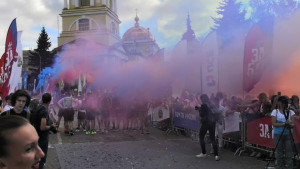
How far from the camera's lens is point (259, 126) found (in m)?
9.42

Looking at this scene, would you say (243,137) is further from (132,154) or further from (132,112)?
(132,112)

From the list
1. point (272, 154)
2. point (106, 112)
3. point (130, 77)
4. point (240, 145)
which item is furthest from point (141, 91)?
point (272, 154)

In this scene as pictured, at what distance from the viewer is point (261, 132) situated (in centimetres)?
930

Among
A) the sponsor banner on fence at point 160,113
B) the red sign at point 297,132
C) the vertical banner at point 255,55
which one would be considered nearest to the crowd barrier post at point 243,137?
the red sign at point 297,132

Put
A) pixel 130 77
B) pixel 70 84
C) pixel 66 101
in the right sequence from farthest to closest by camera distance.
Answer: pixel 70 84
pixel 130 77
pixel 66 101

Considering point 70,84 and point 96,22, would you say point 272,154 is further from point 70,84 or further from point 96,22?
point 96,22

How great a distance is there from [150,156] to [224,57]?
7.30 metres

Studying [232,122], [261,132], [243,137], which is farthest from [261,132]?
[232,122]

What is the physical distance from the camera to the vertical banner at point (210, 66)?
13734 millimetres

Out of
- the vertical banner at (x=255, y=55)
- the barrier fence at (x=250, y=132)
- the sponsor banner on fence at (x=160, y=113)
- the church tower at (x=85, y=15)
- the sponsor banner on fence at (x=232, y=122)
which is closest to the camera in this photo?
the barrier fence at (x=250, y=132)

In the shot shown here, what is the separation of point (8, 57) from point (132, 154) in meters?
4.37

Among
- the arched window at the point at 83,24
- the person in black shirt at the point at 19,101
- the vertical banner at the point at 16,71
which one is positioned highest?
the arched window at the point at 83,24

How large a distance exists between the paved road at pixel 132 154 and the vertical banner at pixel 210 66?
7.31ft

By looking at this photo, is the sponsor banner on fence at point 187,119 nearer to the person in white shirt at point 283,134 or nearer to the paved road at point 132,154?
the paved road at point 132,154
